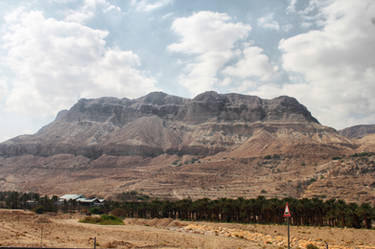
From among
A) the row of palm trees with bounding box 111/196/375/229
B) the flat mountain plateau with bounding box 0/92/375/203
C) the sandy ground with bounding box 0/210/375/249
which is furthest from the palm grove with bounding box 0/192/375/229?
the flat mountain plateau with bounding box 0/92/375/203

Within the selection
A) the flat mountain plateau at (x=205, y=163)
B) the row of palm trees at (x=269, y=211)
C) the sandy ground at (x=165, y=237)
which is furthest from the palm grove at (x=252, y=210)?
the flat mountain plateau at (x=205, y=163)

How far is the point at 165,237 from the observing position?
3334 cm

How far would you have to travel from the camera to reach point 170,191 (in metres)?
104

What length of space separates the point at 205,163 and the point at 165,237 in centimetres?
10949

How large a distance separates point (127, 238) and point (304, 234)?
72.1ft

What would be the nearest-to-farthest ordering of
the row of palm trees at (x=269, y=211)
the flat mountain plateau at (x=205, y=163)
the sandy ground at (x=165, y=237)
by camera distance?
1. the sandy ground at (x=165, y=237)
2. the row of palm trees at (x=269, y=211)
3. the flat mountain plateau at (x=205, y=163)

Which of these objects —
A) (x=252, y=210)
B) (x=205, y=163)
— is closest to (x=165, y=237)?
(x=252, y=210)

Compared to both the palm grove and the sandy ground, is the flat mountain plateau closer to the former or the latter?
the palm grove

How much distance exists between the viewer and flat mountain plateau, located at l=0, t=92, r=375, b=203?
9510cm

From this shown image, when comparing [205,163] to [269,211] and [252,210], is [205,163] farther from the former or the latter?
[269,211]

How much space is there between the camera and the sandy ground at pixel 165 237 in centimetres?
2639

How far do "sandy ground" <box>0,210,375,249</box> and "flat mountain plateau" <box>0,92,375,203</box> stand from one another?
40207mm

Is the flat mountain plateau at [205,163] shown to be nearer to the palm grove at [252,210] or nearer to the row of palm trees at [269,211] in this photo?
the palm grove at [252,210]

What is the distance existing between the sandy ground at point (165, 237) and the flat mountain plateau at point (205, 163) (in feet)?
132
